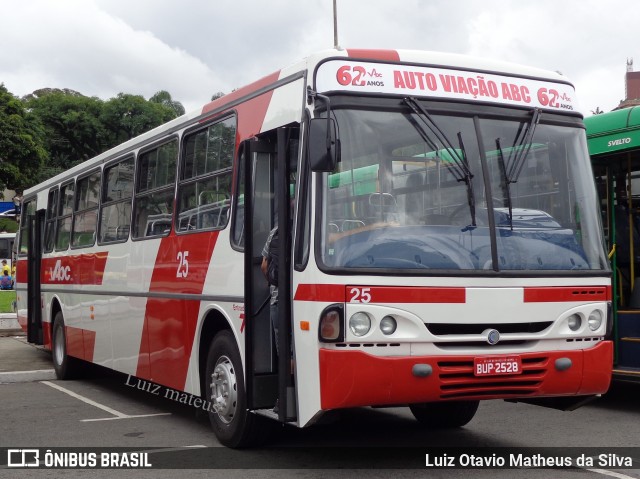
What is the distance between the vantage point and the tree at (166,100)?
61825mm

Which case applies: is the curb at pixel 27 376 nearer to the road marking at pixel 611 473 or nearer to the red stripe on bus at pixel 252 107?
the red stripe on bus at pixel 252 107

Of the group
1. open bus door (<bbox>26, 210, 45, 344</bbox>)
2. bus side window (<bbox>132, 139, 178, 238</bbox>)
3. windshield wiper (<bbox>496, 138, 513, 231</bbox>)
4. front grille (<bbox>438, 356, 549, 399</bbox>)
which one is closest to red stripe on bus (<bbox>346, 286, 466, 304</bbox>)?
front grille (<bbox>438, 356, 549, 399</bbox>)

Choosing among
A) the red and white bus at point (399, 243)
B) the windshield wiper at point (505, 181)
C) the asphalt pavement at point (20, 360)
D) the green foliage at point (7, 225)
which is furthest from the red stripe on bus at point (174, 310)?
the green foliage at point (7, 225)

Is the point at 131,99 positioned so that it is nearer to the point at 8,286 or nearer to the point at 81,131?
the point at 81,131

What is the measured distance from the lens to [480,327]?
623 cm

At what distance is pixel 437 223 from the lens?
627cm

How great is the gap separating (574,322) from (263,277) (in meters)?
2.38

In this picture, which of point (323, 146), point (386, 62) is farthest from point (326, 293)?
point (386, 62)

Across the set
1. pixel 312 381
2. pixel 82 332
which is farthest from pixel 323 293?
pixel 82 332

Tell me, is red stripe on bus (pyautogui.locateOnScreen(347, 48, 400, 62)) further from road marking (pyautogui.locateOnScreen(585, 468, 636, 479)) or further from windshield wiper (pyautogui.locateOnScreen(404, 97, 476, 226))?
road marking (pyautogui.locateOnScreen(585, 468, 636, 479))

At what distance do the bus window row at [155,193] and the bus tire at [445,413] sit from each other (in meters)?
2.62

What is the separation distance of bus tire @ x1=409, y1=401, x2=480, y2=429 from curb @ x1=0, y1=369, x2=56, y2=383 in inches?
259

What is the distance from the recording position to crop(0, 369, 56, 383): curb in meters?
12.6

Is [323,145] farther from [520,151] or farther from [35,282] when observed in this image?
[35,282]
